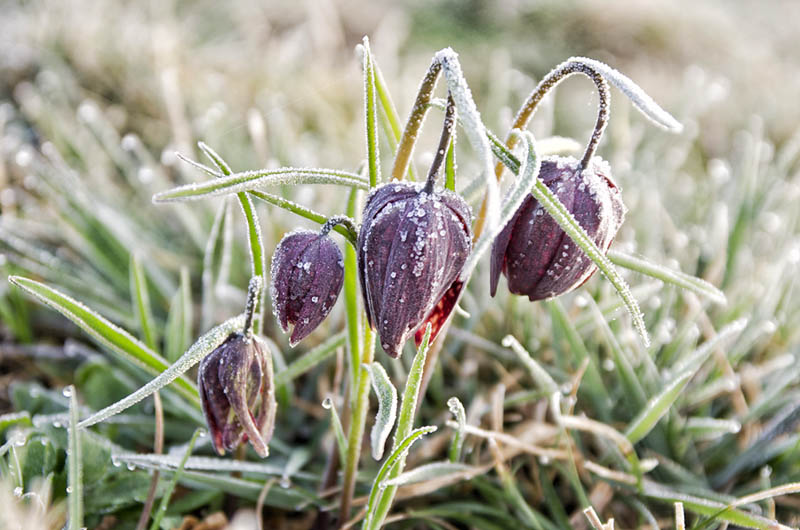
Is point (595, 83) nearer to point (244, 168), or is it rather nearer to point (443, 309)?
point (443, 309)

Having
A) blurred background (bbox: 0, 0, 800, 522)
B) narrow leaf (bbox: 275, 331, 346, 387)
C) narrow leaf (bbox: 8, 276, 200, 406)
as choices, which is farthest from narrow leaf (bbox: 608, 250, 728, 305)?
narrow leaf (bbox: 8, 276, 200, 406)

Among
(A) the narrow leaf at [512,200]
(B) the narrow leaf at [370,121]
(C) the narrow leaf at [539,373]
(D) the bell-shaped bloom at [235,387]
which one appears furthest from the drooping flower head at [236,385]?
(C) the narrow leaf at [539,373]

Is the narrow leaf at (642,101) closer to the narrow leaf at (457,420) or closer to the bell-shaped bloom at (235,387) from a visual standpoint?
the narrow leaf at (457,420)

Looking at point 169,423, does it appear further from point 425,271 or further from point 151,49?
point 151,49

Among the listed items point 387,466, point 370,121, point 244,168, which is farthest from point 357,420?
point 244,168

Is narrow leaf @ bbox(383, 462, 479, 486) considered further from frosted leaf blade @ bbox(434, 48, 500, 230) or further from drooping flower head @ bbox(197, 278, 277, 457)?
frosted leaf blade @ bbox(434, 48, 500, 230)
